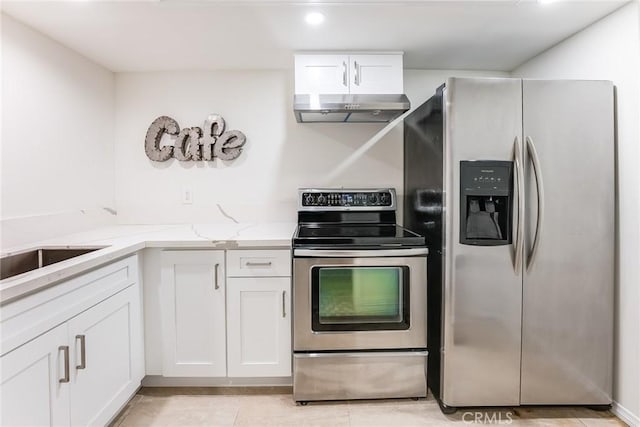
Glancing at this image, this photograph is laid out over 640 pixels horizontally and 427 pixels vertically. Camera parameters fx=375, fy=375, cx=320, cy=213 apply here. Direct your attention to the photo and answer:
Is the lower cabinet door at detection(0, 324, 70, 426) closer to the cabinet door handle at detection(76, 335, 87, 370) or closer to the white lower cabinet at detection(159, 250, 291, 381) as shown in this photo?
the cabinet door handle at detection(76, 335, 87, 370)

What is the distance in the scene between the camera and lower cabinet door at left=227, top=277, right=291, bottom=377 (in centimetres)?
209

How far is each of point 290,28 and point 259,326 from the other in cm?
164

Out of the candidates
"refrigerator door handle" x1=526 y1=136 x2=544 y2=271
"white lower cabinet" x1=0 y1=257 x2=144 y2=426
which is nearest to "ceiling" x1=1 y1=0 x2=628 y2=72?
"refrigerator door handle" x1=526 y1=136 x2=544 y2=271

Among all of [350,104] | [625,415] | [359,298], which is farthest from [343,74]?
[625,415]

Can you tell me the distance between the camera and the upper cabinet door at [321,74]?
2.34 m

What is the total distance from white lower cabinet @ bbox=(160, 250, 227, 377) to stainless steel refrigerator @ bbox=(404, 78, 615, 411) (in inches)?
47.4

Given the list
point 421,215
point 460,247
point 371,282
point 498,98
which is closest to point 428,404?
point 371,282

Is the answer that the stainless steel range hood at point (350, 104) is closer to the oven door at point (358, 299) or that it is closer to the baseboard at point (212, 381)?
the oven door at point (358, 299)

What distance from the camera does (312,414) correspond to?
1941 millimetres

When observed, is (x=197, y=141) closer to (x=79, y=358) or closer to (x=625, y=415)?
(x=79, y=358)

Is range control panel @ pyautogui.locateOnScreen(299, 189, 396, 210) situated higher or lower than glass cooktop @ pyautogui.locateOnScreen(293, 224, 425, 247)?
higher

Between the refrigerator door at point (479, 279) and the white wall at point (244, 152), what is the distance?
3.08 feet

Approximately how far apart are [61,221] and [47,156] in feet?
1.25

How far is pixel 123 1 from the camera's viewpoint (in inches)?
68.2
